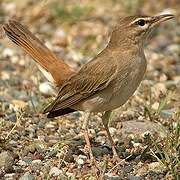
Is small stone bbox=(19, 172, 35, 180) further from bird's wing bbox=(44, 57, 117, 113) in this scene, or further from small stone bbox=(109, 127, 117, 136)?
small stone bbox=(109, 127, 117, 136)

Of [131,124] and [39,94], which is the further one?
[39,94]

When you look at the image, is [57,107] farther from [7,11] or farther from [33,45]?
[7,11]

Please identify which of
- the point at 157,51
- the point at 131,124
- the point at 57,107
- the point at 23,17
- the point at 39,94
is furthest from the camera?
the point at 23,17

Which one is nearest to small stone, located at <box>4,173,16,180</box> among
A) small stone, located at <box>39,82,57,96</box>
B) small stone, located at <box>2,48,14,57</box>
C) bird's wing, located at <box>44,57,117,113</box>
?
bird's wing, located at <box>44,57,117,113</box>

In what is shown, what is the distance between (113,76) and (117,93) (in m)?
0.16

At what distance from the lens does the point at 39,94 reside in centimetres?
797

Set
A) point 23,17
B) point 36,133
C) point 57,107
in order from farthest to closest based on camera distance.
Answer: point 23,17, point 36,133, point 57,107

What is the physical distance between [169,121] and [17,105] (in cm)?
178

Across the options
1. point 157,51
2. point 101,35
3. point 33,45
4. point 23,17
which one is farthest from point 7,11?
point 33,45

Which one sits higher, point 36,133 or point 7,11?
point 7,11

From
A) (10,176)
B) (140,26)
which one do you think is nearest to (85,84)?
(140,26)

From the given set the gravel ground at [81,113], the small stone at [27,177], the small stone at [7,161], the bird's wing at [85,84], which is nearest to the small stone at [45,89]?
the gravel ground at [81,113]

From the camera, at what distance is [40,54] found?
682 cm

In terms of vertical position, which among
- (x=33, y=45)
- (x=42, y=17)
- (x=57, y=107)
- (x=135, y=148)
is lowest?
(x=135, y=148)
